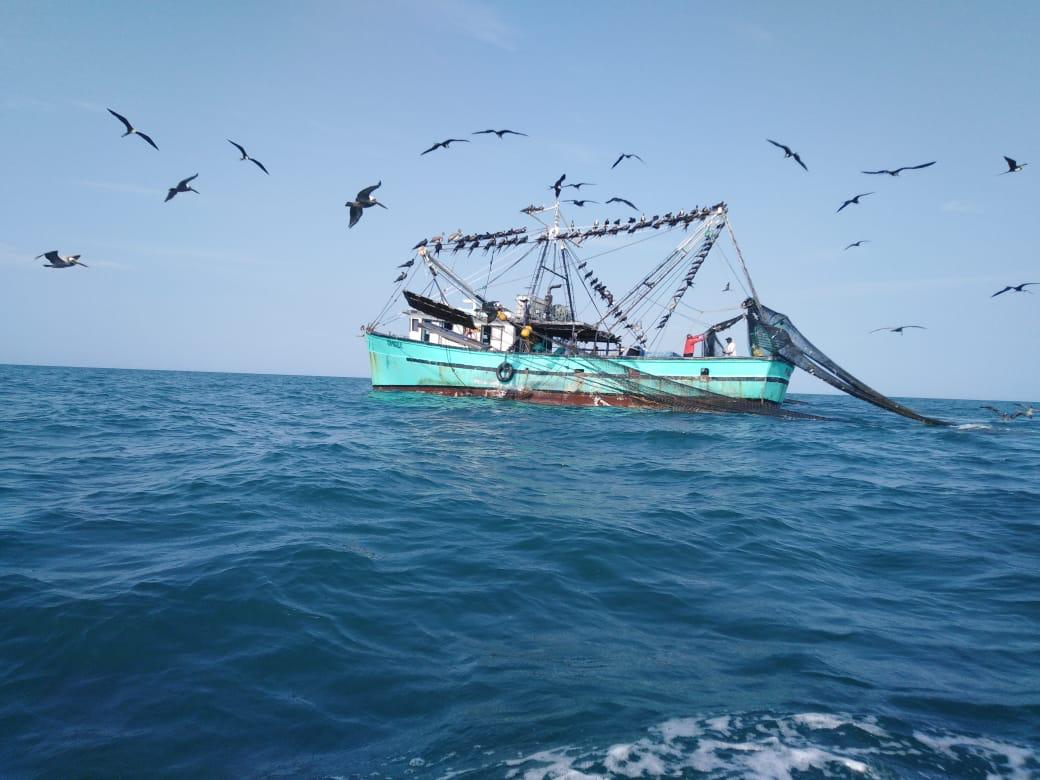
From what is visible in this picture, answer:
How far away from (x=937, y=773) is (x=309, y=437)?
558 inches

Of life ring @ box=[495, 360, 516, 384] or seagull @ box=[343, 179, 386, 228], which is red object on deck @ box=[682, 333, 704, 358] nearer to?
life ring @ box=[495, 360, 516, 384]

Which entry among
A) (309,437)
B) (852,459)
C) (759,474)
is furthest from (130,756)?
(852,459)

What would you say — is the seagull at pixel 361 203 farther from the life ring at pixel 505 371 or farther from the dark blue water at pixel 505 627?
the life ring at pixel 505 371

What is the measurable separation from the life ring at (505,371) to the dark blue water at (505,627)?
1817 centimetres

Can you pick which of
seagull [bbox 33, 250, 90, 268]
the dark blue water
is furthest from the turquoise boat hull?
seagull [bbox 33, 250, 90, 268]

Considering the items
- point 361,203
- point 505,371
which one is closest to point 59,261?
point 361,203

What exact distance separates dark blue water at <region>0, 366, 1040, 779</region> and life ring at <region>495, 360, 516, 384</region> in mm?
18165

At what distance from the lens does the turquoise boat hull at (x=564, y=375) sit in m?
24.9

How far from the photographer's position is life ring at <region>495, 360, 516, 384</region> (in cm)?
2800

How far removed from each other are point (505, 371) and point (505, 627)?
23.9 metres

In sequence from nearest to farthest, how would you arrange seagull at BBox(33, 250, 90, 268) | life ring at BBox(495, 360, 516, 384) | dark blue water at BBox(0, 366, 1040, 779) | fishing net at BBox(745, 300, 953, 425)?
dark blue water at BBox(0, 366, 1040, 779) → seagull at BBox(33, 250, 90, 268) → fishing net at BBox(745, 300, 953, 425) → life ring at BBox(495, 360, 516, 384)

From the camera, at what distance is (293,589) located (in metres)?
4.89

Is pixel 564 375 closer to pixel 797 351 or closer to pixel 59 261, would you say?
pixel 797 351

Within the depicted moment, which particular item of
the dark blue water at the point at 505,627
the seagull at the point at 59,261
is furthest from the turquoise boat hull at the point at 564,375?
the seagull at the point at 59,261
